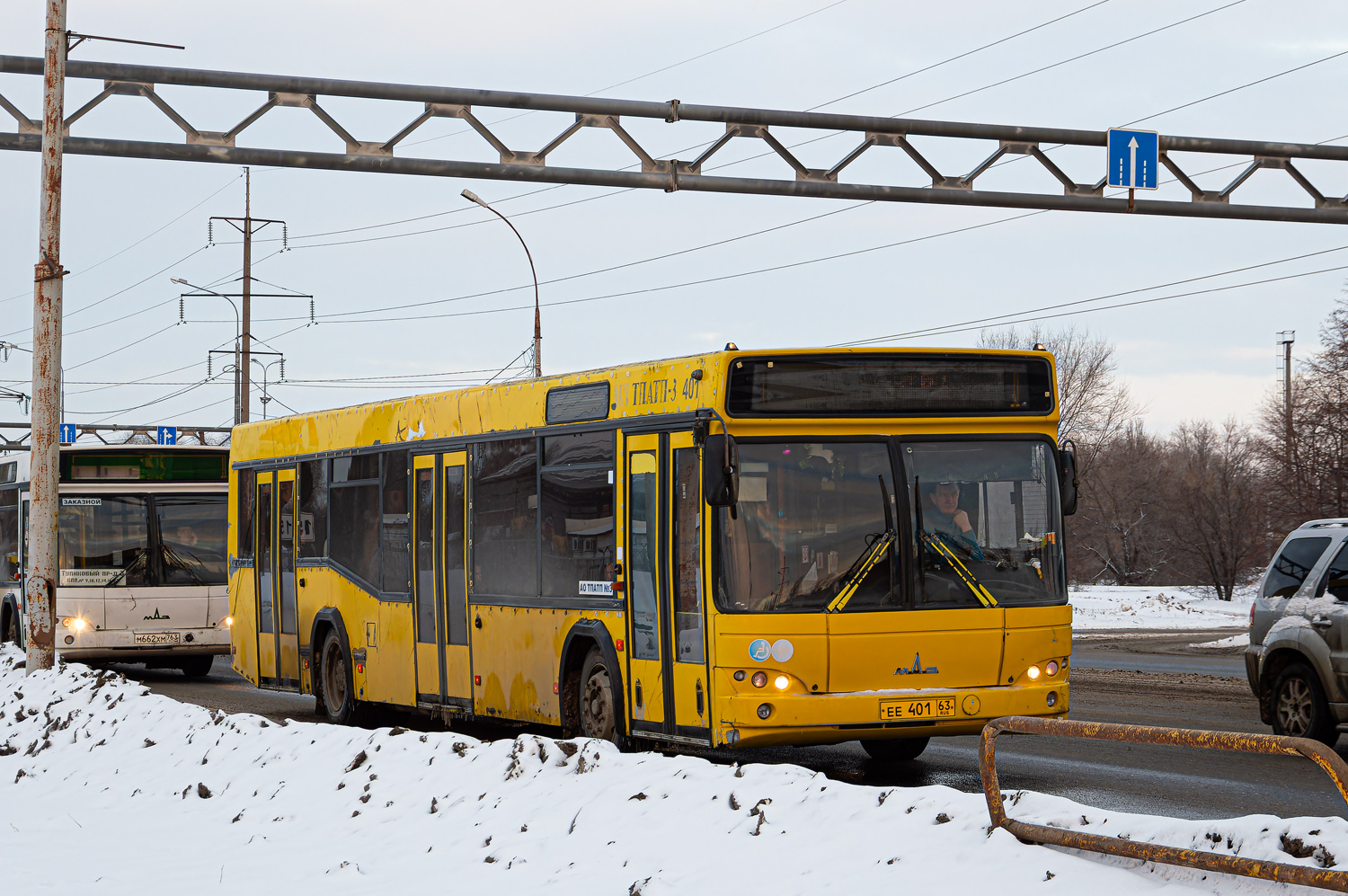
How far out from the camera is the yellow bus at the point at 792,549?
34.0 feet

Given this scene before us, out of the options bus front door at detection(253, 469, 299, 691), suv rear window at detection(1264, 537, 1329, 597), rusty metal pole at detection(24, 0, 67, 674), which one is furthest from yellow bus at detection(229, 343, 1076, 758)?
rusty metal pole at detection(24, 0, 67, 674)

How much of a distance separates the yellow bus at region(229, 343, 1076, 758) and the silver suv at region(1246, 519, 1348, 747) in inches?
105

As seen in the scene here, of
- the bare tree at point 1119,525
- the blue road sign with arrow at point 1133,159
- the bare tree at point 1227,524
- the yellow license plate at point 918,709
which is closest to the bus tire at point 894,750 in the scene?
the yellow license plate at point 918,709

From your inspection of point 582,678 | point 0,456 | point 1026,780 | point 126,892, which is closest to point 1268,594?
point 1026,780

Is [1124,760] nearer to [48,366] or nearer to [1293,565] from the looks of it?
[1293,565]

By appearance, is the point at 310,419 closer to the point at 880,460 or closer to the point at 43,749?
the point at 43,749

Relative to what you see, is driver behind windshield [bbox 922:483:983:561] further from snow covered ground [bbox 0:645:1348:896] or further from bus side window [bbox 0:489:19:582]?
bus side window [bbox 0:489:19:582]

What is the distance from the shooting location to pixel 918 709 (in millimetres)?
10523

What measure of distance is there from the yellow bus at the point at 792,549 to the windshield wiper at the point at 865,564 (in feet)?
0.04

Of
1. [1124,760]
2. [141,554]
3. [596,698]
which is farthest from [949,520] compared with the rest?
[141,554]

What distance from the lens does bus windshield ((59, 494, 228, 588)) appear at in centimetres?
2261

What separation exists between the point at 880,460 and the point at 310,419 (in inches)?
328

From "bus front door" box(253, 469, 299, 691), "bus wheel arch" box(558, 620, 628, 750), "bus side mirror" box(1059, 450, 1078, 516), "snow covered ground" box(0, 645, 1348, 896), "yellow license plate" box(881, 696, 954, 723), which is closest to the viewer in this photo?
"snow covered ground" box(0, 645, 1348, 896)

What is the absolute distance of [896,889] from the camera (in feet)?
21.1
